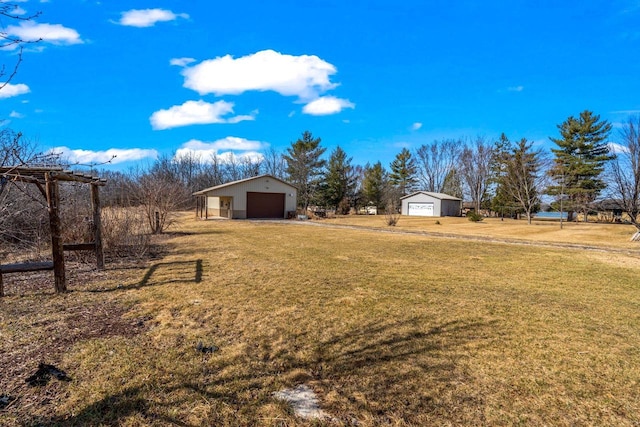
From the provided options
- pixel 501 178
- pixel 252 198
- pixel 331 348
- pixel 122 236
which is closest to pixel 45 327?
pixel 331 348

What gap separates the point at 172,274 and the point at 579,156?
1648 inches

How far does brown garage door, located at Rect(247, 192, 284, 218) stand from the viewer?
28.5 metres

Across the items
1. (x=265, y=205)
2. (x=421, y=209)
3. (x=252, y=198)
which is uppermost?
(x=252, y=198)

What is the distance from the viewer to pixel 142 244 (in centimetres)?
921

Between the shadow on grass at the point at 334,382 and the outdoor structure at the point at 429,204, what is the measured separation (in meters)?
39.9

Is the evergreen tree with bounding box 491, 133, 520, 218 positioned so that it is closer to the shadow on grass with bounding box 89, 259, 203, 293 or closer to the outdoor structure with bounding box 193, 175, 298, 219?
the outdoor structure with bounding box 193, 175, 298, 219

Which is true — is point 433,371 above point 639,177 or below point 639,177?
below

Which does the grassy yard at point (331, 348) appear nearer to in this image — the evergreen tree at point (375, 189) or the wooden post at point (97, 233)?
the wooden post at point (97, 233)

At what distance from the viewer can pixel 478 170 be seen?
152ft

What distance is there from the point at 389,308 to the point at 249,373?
2426 mm

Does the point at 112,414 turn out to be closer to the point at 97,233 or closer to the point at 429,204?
the point at 97,233

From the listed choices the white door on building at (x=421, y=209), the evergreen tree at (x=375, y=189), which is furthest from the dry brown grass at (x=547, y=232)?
the evergreen tree at (x=375, y=189)

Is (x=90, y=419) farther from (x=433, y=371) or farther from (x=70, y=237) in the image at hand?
(x=70, y=237)

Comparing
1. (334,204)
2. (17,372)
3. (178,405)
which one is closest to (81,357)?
(17,372)
